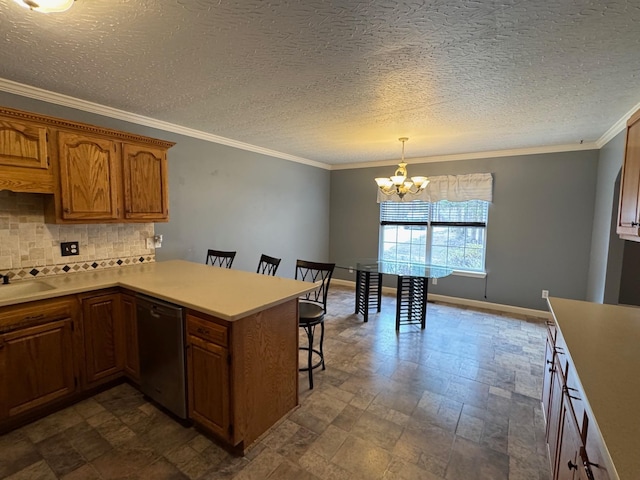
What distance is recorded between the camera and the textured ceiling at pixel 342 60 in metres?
1.49

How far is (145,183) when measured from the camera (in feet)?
9.43

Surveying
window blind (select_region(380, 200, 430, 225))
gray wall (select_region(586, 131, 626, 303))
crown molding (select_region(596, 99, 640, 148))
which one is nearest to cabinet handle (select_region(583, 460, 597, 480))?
crown molding (select_region(596, 99, 640, 148))

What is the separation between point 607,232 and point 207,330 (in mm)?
4222

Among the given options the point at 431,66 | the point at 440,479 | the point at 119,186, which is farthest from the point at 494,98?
the point at 119,186

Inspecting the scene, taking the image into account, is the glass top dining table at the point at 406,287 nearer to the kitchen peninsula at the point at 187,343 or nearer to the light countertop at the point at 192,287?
the light countertop at the point at 192,287

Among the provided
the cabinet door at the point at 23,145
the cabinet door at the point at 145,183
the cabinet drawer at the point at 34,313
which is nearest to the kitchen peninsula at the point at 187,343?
the cabinet drawer at the point at 34,313

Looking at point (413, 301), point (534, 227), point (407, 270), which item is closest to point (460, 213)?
point (534, 227)

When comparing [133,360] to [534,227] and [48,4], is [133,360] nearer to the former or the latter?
[48,4]

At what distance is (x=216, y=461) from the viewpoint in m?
1.78

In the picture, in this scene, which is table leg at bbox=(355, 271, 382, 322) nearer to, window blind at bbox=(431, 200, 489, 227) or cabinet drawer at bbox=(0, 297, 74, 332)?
window blind at bbox=(431, 200, 489, 227)

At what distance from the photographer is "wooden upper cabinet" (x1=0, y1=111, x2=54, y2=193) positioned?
2.07 metres

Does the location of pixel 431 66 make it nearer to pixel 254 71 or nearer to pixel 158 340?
pixel 254 71

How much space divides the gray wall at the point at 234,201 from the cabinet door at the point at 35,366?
4.46 feet

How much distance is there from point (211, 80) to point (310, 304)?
1994mm
